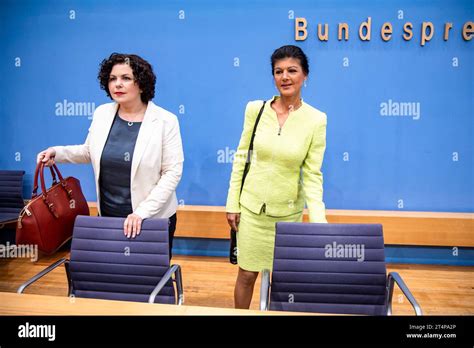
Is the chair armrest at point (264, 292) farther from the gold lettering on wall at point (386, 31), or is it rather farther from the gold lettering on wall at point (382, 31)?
the gold lettering on wall at point (386, 31)

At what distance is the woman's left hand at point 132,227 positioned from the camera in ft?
6.06

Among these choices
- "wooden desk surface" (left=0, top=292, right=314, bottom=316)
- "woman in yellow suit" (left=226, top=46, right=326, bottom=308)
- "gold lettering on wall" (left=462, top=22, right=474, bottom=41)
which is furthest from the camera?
"gold lettering on wall" (left=462, top=22, right=474, bottom=41)

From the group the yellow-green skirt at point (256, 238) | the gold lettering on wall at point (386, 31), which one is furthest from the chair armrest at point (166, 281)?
the gold lettering on wall at point (386, 31)

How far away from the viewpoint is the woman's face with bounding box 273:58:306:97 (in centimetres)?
192

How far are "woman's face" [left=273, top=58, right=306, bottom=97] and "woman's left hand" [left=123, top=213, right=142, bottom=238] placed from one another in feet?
3.31

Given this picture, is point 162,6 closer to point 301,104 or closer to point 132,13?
point 132,13

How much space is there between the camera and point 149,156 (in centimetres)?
198

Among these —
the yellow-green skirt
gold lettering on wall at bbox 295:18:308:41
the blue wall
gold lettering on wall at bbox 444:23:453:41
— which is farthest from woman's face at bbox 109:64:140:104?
gold lettering on wall at bbox 444:23:453:41

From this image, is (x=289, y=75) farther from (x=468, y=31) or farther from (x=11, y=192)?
(x=11, y=192)

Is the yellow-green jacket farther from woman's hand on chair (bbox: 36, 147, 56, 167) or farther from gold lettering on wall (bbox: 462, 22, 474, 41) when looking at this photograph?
gold lettering on wall (bbox: 462, 22, 474, 41)

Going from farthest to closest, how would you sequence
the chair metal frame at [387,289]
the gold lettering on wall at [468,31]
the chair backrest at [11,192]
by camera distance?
1. the chair backrest at [11,192]
2. the gold lettering on wall at [468,31]
3. the chair metal frame at [387,289]

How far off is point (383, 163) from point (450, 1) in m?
1.65

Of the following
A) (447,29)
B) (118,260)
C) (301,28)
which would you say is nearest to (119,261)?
(118,260)

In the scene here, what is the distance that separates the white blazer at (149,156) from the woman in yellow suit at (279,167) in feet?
1.22
